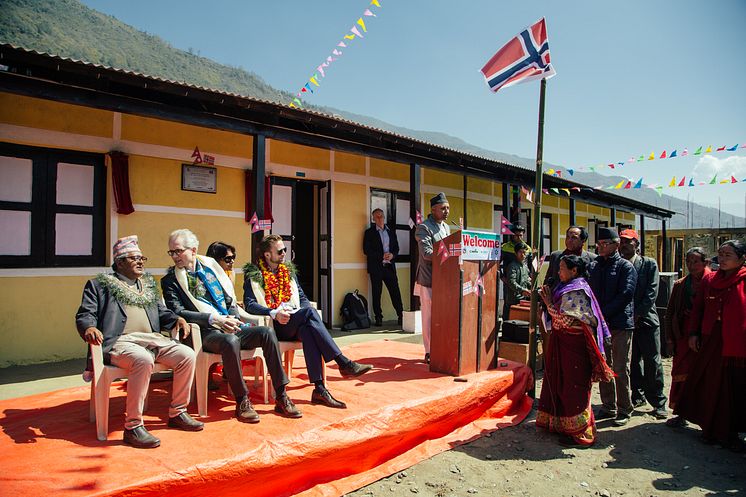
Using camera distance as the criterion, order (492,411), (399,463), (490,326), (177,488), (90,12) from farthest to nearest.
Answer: (90,12)
(490,326)
(492,411)
(399,463)
(177,488)

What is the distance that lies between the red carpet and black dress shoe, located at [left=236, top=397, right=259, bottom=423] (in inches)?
2.8

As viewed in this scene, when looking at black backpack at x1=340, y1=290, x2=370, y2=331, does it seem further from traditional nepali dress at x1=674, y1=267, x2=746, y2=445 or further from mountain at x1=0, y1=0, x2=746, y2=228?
mountain at x1=0, y1=0, x2=746, y2=228

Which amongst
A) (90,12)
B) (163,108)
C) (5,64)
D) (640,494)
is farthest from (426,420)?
(90,12)

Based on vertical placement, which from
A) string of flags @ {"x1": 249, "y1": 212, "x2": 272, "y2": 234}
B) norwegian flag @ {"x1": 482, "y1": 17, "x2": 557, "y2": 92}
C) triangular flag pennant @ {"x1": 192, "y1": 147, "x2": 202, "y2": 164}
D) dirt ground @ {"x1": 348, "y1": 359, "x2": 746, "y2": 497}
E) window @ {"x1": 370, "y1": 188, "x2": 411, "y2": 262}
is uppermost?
norwegian flag @ {"x1": 482, "y1": 17, "x2": 557, "y2": 92}

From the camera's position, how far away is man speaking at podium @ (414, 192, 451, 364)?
5133mm

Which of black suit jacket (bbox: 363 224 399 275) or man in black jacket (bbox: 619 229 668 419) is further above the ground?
black suit jacket (bbox: 363 224 399 275)

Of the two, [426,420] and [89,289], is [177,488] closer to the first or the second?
[89,289]

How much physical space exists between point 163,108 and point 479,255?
376cm

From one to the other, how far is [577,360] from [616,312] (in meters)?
0.81

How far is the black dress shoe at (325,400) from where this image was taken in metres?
3.75

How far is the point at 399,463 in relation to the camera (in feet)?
11.9

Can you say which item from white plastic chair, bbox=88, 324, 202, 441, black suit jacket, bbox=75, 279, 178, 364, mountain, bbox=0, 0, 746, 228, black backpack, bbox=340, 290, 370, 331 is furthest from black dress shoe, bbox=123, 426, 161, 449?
mountain, bbox=0, 0, 746, 228

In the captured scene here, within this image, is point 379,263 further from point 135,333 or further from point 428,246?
point 135,333

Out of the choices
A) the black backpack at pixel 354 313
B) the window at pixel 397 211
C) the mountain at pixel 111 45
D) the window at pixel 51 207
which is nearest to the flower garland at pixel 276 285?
the window at pixel 51 207
